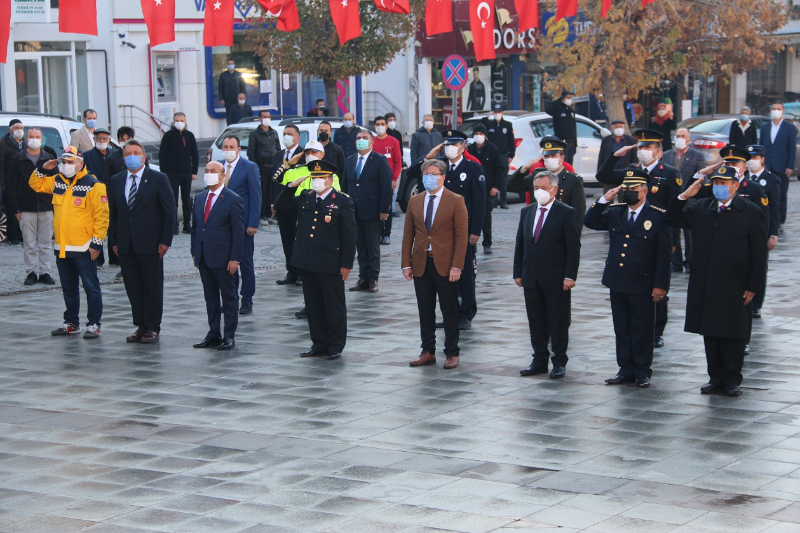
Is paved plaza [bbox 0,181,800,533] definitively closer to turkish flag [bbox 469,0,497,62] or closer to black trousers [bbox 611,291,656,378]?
black trousers [bbox 611,291,656,378]

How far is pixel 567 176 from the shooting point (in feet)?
38.7

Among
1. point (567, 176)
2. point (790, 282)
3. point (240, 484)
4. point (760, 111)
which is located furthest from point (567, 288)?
point (760, 111)

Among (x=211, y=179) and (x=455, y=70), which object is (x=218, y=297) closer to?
(x=211, y=179)

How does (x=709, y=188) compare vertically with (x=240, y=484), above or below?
above

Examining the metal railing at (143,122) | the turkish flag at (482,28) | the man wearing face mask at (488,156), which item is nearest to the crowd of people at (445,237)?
the man wearing face mask at (488,156)

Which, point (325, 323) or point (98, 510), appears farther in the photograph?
point (325, 323)

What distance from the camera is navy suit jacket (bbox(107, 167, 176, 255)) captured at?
38.9 ft

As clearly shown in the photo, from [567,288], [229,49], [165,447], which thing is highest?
[229,49]

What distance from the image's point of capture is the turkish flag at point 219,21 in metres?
15.7

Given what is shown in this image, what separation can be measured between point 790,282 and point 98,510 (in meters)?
10.3

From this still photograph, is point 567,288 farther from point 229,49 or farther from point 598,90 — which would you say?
point 229,49

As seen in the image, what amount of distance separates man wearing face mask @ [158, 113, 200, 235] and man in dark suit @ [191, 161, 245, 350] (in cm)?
834

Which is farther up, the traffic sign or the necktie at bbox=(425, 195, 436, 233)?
the traffic sign

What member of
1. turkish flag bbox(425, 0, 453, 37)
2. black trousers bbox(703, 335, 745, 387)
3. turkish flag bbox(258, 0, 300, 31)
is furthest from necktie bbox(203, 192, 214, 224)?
turkish flag bbox(425, 0, 453, 37)
